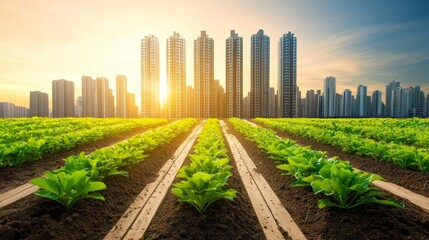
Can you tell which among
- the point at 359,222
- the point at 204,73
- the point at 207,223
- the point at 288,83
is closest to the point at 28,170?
the point at 207,223

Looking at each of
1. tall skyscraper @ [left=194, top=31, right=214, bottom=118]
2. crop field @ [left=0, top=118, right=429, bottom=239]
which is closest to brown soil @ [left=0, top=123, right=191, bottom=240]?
crop field @ [left=0, top=118, right=429, bottom=239]

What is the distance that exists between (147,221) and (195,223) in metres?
0.94

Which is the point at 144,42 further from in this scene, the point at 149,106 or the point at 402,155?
the point at 402,155

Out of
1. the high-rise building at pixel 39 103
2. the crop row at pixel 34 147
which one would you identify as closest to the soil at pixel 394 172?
the crop row at pixel 34 147

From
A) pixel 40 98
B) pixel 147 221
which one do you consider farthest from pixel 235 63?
pixel 147 221

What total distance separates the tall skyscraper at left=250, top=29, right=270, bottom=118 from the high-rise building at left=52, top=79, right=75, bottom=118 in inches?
1758

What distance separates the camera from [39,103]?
211 ft

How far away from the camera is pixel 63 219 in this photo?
139 inches

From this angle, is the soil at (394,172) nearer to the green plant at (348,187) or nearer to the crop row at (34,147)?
the green plant at (348,187)

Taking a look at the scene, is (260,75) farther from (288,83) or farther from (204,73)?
(204,73)

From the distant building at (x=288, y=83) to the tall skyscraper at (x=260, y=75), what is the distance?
4.55 metres

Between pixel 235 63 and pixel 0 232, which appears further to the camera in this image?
pixel 235 63

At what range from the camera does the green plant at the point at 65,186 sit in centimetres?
356

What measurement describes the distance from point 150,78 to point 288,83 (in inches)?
1373
